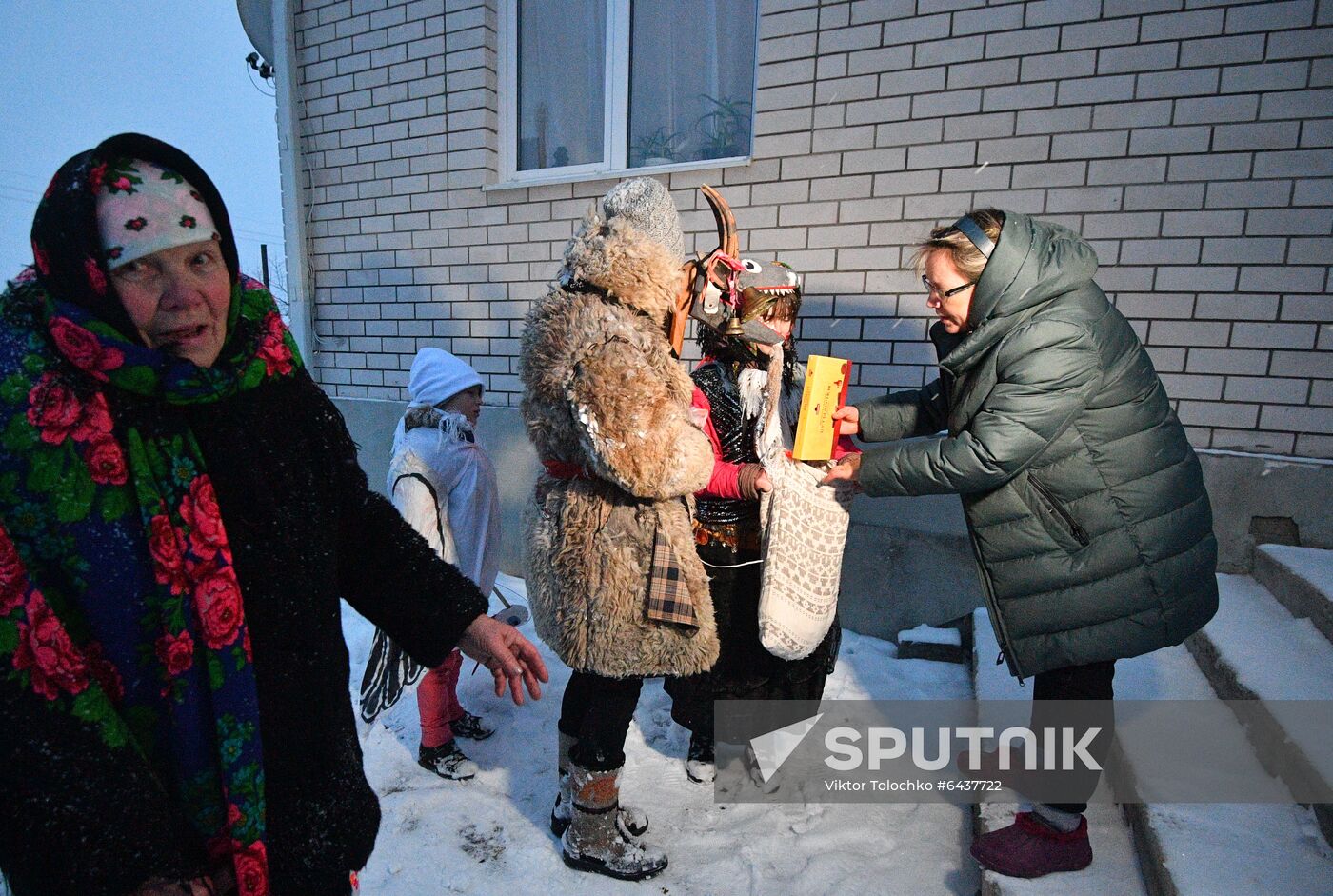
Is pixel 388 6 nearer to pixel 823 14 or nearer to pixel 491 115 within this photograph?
pixel 491 115

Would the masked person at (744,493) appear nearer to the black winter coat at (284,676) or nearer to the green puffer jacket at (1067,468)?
the green puffer jacket at (1067,468)

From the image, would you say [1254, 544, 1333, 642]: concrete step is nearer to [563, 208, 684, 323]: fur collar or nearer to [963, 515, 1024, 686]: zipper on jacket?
[963, 515, 1024, 686]: zipper on jacket

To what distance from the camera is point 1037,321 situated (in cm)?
170

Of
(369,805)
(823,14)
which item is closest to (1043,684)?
(369,805)

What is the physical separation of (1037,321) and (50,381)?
76.6 inches

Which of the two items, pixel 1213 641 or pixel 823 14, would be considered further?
pixel 823 14

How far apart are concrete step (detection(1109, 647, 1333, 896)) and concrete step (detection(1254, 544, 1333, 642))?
70cm

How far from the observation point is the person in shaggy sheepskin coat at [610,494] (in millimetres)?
1748

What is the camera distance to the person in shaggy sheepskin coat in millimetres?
1748

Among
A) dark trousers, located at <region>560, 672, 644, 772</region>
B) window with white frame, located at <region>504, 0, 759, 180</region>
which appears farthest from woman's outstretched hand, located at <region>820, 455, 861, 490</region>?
window with white frame, located at <region>504, 0, 759, 180</region>

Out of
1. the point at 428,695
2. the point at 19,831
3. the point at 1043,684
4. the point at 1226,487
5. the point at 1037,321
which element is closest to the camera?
the point at 19,831

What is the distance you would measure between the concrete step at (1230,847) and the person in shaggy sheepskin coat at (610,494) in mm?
1244

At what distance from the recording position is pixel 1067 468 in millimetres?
1764

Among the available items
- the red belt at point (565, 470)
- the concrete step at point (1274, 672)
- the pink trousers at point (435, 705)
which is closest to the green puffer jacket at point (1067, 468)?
the concrete step at point (1274, 672)
